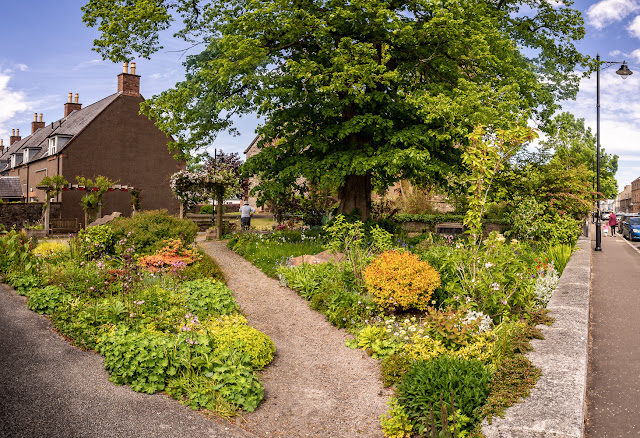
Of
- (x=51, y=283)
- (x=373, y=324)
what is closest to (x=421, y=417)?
(x=373, y=324)

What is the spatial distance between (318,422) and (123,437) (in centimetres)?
205

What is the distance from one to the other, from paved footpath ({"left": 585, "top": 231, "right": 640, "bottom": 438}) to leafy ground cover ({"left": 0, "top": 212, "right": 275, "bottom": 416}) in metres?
3.77

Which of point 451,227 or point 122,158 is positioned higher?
point 122,158

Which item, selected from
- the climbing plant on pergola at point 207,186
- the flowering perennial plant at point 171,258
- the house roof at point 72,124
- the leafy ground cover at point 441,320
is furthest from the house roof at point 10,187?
the leafy ground cover at point 441,320

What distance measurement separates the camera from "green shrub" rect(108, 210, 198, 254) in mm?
12656

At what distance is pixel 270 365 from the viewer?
707 centimetres

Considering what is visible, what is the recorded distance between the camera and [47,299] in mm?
→ 8344

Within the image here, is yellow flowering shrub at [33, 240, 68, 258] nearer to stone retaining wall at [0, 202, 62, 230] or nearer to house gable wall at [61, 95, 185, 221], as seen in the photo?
stone retaining wall at [0, 202, 62, 230]

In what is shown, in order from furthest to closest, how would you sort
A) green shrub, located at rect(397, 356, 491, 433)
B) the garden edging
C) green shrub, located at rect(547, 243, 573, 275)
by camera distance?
green shrub, located at rect(547, 243, 573, 275)
green shrub, located at rect(397, 356, 491, 433)
the garden edging

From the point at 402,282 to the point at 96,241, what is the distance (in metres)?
8.07

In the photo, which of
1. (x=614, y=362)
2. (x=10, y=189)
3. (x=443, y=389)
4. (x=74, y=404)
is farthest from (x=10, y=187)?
(x=614, y=362)

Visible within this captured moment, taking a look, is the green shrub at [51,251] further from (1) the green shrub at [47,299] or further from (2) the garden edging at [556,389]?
(2) the garden edging at [556,389]

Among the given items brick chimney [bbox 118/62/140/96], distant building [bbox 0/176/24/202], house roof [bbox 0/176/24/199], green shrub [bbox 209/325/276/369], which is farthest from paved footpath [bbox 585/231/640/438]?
house roof [bbox 0/176/24/199]

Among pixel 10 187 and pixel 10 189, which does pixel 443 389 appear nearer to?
pixel 10 189
